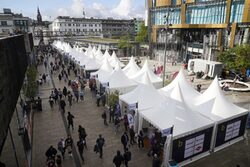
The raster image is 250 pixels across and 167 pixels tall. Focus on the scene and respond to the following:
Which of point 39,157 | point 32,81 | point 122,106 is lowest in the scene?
point 39,157

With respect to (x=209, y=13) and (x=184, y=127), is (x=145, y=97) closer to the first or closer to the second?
(x=184, y=127)

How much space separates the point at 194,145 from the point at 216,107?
2.95 m

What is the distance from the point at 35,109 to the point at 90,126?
588cm

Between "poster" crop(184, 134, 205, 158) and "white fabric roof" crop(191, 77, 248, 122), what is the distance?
4.68 feet

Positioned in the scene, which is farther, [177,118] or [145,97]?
[145,97]

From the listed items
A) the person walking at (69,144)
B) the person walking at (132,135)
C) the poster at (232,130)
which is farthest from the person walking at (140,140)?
the poster at (232,130)

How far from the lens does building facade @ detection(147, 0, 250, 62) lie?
29.0 metres

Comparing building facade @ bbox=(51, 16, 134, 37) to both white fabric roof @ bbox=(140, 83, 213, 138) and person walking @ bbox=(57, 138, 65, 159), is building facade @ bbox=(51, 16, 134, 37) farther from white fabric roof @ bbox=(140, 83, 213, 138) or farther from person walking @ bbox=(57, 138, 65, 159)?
person walking @ bbox=(57, 138, 65, 159)

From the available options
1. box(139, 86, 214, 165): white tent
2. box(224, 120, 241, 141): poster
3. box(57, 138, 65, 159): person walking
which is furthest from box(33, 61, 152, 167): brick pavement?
box(224, 120, 241, 141): poster

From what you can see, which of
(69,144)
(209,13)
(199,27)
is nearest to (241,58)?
(209,13)

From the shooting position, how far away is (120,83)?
16.9 metres

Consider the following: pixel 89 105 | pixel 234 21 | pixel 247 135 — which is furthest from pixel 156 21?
pixel 247 135

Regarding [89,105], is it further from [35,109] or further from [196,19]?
[196,19]

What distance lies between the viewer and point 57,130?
1295cm
